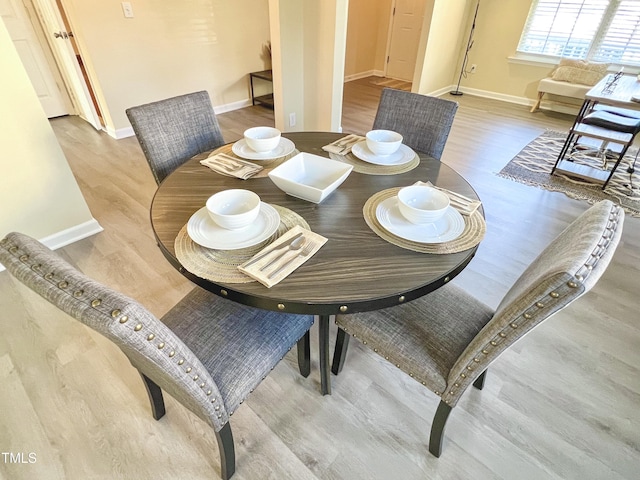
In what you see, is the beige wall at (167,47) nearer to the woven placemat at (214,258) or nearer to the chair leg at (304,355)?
the woven placemat at (214,258)

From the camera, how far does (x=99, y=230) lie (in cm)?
229

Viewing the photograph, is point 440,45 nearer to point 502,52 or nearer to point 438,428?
point 502,52

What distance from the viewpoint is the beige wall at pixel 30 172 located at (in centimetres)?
170

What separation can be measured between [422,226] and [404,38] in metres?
5.74

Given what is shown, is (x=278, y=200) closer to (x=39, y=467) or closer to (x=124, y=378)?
(x=124, y=378)

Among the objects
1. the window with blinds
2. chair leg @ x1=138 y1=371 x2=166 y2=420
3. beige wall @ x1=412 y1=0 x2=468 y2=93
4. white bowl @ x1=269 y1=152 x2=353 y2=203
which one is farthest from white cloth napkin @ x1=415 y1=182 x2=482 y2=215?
the window with blinds

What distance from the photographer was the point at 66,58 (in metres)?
3.38

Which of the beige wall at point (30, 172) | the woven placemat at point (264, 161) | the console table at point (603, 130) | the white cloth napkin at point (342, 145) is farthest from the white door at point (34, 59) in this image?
the console table at point (603, 130)

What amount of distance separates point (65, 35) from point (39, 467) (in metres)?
3.65

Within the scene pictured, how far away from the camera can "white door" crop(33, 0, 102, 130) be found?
3156mm

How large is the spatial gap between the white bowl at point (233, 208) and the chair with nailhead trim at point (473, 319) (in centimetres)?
48

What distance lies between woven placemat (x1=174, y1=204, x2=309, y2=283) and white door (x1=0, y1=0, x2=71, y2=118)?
4116mm

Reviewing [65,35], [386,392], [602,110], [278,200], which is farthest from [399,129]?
[65,35]

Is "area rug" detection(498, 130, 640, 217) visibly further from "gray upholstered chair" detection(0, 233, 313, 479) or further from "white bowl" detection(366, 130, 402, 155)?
"gray upholstered chair" detection(0, 233, 313, 479)
